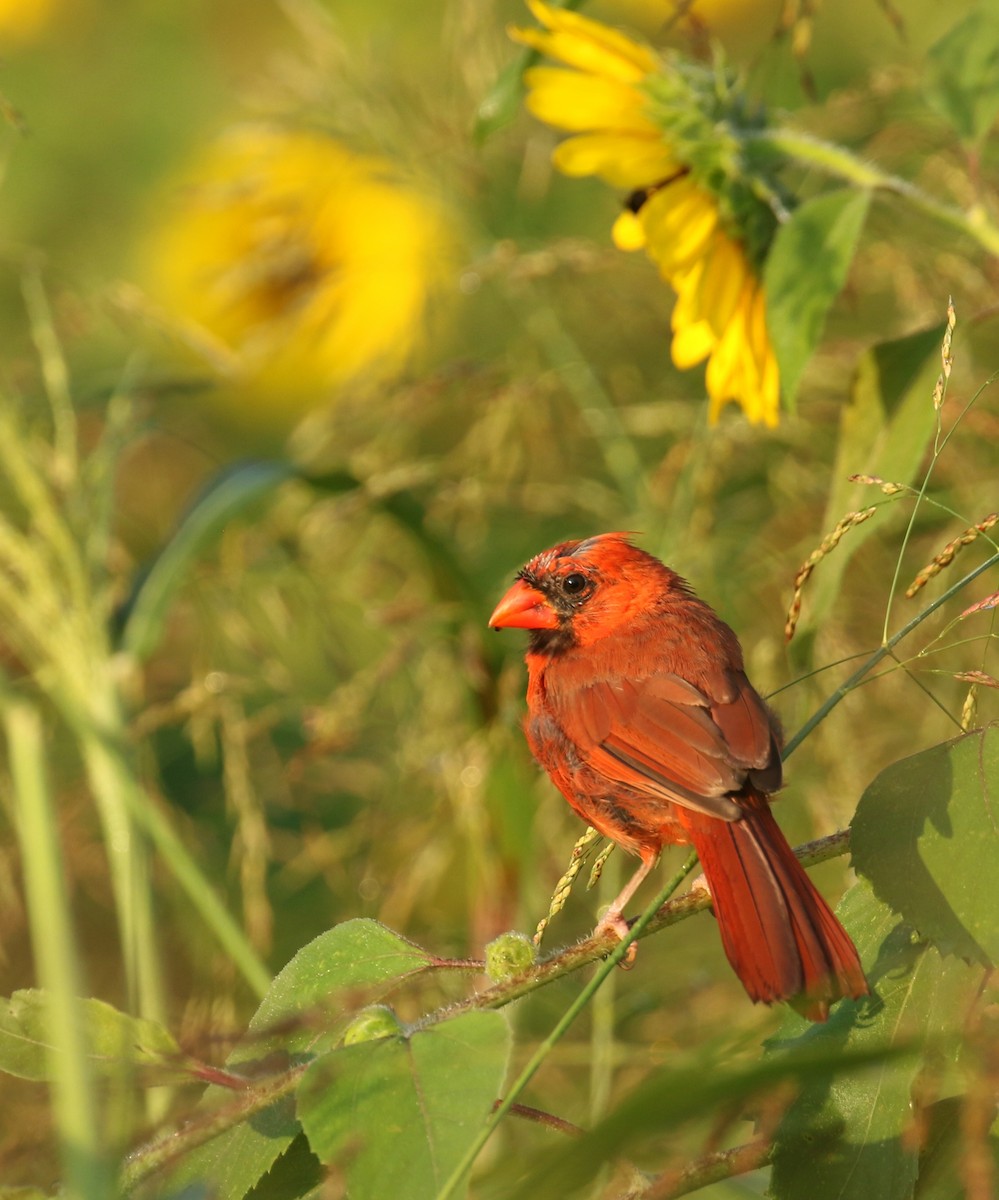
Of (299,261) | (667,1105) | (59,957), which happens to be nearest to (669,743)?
(667,1105)

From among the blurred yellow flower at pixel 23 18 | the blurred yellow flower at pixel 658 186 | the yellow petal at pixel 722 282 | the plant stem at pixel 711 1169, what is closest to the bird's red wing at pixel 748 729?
the blurred yellow flower at pixel 658 186

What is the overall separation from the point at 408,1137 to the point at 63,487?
4.81 ft

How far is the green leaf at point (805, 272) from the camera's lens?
172 cm

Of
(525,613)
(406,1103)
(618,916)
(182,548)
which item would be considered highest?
(182,548)

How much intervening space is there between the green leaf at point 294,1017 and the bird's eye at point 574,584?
1.12 metres

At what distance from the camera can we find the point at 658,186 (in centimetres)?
195

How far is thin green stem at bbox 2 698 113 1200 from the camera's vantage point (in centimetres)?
72

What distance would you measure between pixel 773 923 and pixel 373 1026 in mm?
474

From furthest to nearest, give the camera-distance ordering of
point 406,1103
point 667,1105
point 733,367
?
1. point 733,367
2. point 406,1103
3. point 667,1105

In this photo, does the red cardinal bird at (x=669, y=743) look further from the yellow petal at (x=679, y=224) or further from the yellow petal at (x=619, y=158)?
the yellow petal at (x=619, y=158)

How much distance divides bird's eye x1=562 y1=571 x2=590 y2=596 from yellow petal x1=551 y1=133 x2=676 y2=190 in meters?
0.65

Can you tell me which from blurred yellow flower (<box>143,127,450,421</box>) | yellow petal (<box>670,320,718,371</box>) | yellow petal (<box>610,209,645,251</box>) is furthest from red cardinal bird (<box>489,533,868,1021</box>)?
blurred yellow flower (<box>143,127,450,421</box>)

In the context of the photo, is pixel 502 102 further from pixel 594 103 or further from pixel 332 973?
pixel 332 973

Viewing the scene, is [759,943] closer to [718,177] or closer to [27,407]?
[718,177]
